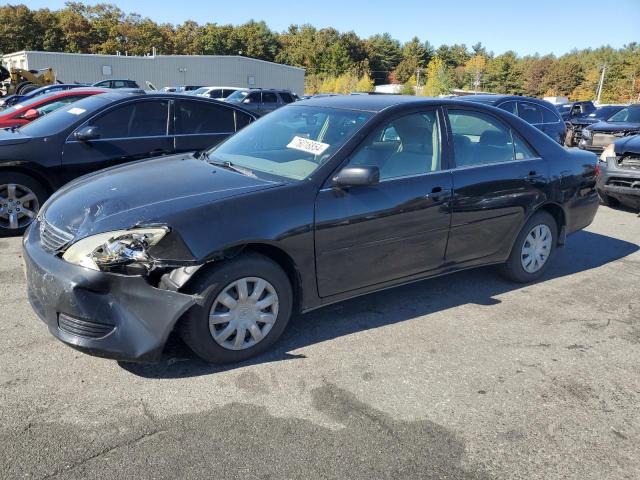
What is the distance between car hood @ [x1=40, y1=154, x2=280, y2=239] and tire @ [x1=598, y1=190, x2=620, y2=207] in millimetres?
7103

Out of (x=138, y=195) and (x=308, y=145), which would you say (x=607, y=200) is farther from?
(x=138, y=195)

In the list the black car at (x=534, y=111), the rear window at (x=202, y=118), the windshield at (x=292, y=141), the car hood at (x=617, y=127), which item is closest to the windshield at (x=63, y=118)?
the rear window at (x=202, y=118)

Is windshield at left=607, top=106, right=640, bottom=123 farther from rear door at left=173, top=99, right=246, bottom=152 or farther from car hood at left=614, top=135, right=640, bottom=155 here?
rear door at left=173, top=99, right=246, bottom=152

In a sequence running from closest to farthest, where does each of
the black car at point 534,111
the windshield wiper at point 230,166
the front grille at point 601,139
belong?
the windshield wiper at point 230,166
the black car at point 534,111
the front grille at point 601,139

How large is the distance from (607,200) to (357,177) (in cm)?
698

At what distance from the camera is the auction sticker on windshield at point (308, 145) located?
3.78 metres

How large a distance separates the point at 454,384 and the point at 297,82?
62.0 m

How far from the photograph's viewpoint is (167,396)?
9.70 feet

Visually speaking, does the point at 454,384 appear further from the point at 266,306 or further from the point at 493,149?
the point at 493,149

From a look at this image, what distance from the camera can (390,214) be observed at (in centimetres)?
378

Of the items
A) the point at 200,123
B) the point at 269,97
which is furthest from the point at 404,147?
the point at 269,97

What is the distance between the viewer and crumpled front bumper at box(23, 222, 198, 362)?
288 centimetres

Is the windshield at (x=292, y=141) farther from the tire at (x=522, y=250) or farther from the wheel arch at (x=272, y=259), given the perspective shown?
the tire at (x=522, y=250)

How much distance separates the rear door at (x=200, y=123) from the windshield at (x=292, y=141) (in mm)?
2021
